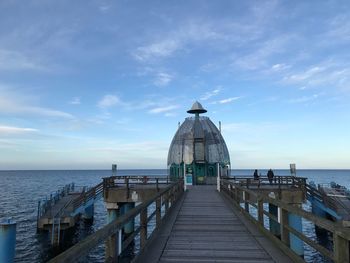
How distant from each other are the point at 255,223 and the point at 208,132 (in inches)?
968

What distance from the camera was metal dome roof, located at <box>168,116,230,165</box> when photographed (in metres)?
33.7

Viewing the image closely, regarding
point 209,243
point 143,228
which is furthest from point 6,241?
point 209,243

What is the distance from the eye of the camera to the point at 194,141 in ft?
111

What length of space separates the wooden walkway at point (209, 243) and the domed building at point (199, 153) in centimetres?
2139

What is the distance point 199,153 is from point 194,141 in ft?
4.24

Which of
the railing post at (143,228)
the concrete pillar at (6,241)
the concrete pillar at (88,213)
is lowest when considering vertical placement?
the concrete pillar at (88,213)

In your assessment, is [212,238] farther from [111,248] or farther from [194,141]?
[194,141]

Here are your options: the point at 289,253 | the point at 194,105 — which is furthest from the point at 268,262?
the point at 194,105

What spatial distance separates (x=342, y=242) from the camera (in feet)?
14.1

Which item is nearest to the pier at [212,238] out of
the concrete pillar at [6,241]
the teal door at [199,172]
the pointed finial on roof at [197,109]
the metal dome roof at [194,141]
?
the concrete pillar at [6,241]

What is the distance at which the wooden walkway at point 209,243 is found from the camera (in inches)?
262

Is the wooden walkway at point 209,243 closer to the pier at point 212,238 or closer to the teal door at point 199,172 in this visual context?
the pier at point 212,238

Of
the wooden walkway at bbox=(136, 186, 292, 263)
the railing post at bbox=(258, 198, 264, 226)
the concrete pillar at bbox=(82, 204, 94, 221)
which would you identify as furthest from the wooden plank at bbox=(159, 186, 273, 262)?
the concrete pillar at bbox=(82, 204, 94, 221)

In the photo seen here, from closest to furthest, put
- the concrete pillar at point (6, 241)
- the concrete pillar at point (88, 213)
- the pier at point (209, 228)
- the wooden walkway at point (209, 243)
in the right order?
the pier at point (209, 228)
the wooden walkway at point (209, 243)
the concrete pillar at point (6, 241)
the concrete pillar at point (88, 213)
